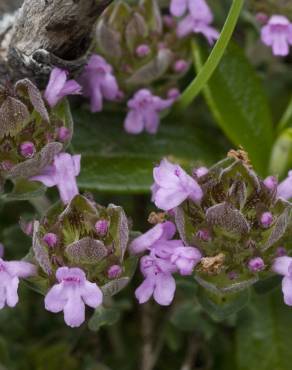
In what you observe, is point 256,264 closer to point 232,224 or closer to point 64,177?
point 232,224

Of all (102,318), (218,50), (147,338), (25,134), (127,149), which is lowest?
(147,338)

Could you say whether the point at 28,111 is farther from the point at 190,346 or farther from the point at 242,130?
the point at 190,346

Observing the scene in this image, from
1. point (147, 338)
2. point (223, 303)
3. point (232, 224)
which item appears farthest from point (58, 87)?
point (147, 338)

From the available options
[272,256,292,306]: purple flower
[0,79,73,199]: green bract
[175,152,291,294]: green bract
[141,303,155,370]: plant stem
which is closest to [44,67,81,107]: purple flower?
[0,79,73,199]: green bract

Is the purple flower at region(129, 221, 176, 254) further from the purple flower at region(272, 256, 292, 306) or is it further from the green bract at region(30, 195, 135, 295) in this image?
the purple flower at region(272, 256, 292, 306)

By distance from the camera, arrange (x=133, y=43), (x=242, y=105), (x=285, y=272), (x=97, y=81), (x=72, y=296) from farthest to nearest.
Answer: (x=242, y=105) → (x=133, y=43) → (x=97, y=81) → (x=285, y=272) → (x=72, y=296)

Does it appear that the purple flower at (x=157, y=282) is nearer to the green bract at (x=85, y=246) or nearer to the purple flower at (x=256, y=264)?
the green bract at (x=85, y=246)

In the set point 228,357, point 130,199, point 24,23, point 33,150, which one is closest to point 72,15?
point 24,23
